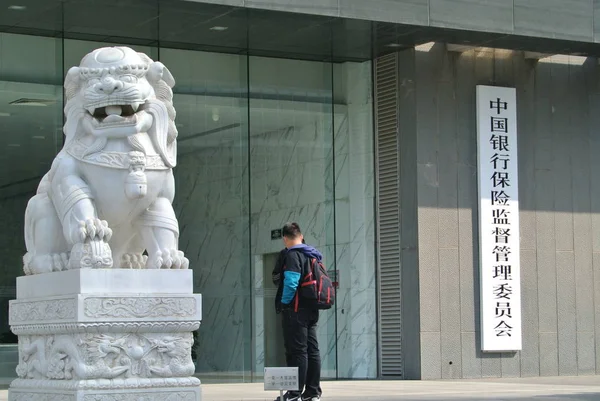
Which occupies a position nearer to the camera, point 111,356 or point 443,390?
point 111,356

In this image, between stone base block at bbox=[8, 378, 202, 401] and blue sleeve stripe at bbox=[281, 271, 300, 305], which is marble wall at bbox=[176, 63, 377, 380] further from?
stone base block at bbox=[8, 378, 202, 401]

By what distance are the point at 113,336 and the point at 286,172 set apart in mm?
10735

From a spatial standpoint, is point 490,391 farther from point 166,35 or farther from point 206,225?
point 166,35

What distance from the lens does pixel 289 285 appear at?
40.1 ft

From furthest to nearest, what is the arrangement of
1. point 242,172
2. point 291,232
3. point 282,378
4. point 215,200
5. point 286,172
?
1. point 286,172
2. point 242,172
3. point 215,200
4. point 291,232
5. point 282,378

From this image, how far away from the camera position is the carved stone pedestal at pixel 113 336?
30.3ft

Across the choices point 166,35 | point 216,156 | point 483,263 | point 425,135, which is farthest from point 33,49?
point 483,263

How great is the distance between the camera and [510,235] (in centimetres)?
1967

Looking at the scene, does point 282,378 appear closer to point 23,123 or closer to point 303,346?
point 303,346

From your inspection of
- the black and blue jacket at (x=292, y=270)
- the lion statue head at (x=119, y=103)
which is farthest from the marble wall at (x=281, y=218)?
the lion statue head at (x=119, y=103)

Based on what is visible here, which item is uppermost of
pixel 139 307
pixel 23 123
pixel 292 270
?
pixel 23 123

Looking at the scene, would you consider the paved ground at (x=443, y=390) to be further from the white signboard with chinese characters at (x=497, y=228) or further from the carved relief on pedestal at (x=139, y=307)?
the carved relief on pedestal at (x=139, y=307)

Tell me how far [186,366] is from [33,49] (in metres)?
9.51

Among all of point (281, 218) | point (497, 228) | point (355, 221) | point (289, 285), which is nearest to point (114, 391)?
point (289, 285)
